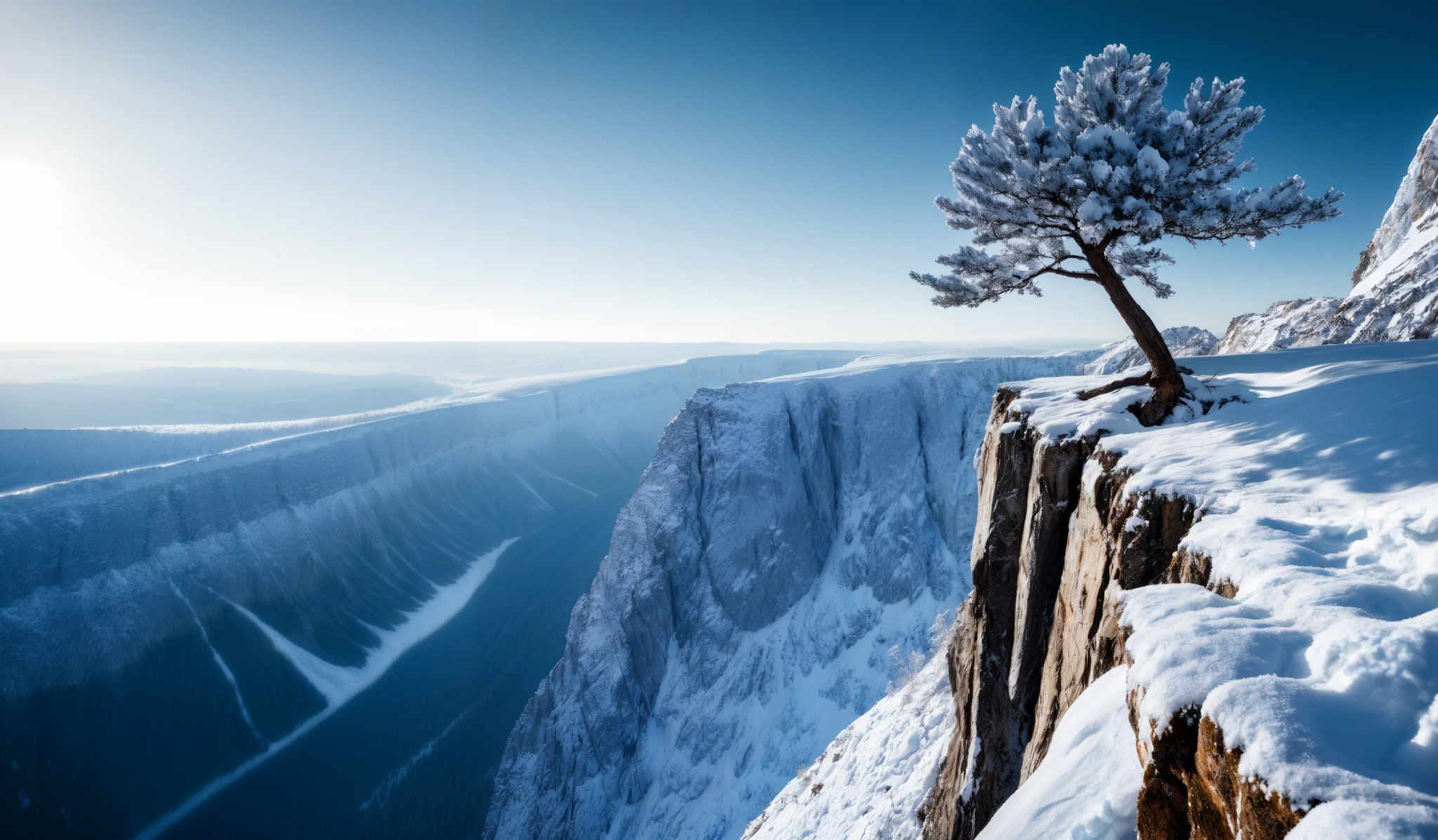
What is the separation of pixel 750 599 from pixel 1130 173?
45674mm

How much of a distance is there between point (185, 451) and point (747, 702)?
108 meters

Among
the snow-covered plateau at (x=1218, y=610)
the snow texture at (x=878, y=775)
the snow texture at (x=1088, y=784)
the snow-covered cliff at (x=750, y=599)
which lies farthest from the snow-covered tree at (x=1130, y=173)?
the snow-covered cliff at (x=750, y=599)

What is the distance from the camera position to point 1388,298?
1759 centimetres

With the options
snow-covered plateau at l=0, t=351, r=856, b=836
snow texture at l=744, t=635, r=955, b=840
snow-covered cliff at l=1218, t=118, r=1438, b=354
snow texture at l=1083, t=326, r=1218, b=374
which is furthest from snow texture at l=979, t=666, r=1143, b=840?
snow-covered plateau at l=0, t=351, r=856, b=836

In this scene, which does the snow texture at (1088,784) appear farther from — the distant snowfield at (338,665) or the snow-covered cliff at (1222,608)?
→ the distant snowfield at (338,665)

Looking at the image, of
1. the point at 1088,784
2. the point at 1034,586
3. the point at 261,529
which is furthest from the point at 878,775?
the point at 261,529

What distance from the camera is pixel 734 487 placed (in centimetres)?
5150

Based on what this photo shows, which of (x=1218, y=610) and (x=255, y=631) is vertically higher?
(x=1218, y=610)

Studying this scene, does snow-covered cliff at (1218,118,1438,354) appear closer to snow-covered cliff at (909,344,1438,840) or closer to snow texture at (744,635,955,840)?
snow-covered cliff at (909,344,1438,840)

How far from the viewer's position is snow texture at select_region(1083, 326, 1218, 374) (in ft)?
147

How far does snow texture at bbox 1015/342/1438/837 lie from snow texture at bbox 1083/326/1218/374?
42.8m

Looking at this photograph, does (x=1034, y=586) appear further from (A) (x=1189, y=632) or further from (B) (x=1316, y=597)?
(A) (x=1189, y=632)

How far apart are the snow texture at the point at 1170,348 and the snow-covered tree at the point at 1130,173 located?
4065 cm

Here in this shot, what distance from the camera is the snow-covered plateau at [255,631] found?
49.0m
